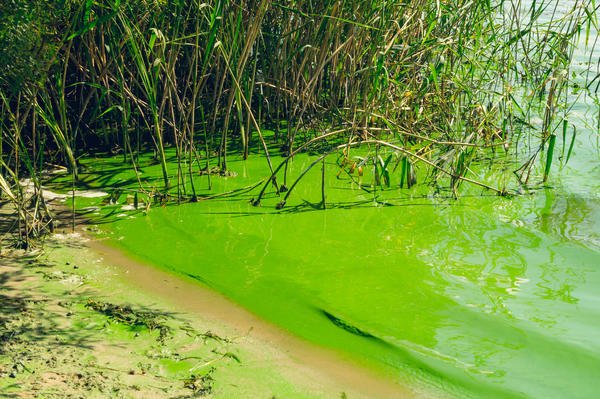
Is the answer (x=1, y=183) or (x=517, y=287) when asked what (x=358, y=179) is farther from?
(x=1, y=183)

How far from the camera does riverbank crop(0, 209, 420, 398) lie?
2248 millimetres

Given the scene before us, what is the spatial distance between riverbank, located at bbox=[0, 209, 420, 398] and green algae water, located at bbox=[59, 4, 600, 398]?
4.6 inches

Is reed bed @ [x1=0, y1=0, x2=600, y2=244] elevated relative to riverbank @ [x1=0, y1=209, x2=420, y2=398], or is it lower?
elevated

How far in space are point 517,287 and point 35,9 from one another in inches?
76.2

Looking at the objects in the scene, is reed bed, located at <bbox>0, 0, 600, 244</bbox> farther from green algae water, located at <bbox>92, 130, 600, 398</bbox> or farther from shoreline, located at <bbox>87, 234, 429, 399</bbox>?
shoreline, located at <bbox>87, 234, 429, 399</bbox>

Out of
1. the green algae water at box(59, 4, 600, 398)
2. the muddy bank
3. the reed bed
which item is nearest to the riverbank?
the muddy bank

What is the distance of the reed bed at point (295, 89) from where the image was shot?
146 inches

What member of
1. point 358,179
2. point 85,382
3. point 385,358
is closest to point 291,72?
point 358,179

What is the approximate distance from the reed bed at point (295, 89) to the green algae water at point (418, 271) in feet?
0.66

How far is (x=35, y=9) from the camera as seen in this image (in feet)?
9.16

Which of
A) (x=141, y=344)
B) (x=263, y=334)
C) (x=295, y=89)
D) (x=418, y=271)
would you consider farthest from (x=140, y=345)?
(x=295, y=89)

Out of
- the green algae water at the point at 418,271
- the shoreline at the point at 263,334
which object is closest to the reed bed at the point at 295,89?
the green algae water at the point at 418,271

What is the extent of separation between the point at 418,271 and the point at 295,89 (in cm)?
149

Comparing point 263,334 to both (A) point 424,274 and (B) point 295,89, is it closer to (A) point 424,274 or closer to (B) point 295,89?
(A) point 424,274
